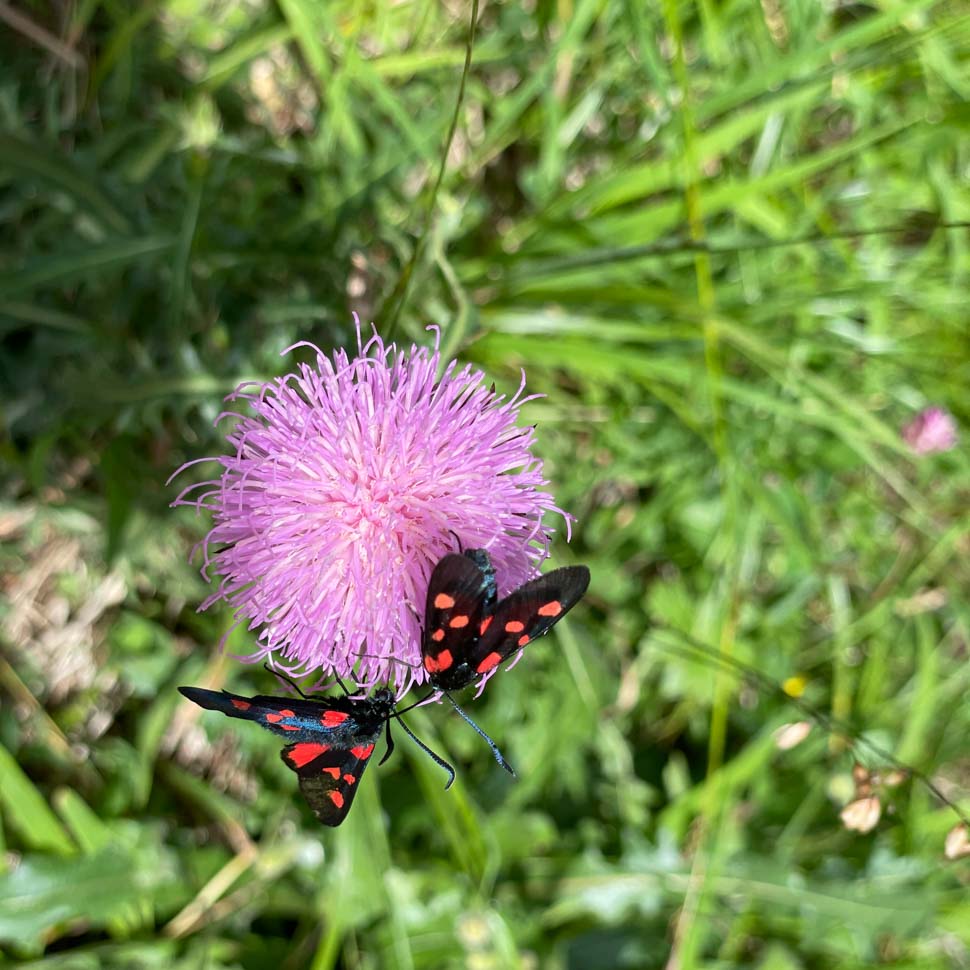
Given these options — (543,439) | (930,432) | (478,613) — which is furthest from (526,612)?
(930,432)

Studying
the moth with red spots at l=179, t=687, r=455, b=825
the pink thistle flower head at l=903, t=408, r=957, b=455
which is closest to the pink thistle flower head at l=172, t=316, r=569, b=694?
the moth with red spots at l=179, t=687, r=455, b=825

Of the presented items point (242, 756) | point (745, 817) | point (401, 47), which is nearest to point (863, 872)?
point (745, 817)

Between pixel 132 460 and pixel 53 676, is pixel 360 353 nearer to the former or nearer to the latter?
pixel 132 460

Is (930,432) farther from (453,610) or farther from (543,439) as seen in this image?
(453,610)

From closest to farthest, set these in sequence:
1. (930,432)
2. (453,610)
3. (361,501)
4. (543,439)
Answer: (453,610) → (361,501) → (543,439) → (930,432)

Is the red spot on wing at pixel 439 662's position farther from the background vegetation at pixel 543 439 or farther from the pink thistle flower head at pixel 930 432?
the pink thistle flower head at pixel 930 432

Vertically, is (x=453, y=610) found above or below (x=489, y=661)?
above

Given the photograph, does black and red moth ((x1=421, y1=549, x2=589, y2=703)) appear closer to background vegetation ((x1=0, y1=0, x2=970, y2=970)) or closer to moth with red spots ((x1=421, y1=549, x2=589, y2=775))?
moth with red spots ((x1=421, y1=549, x2=589, y2=775))
